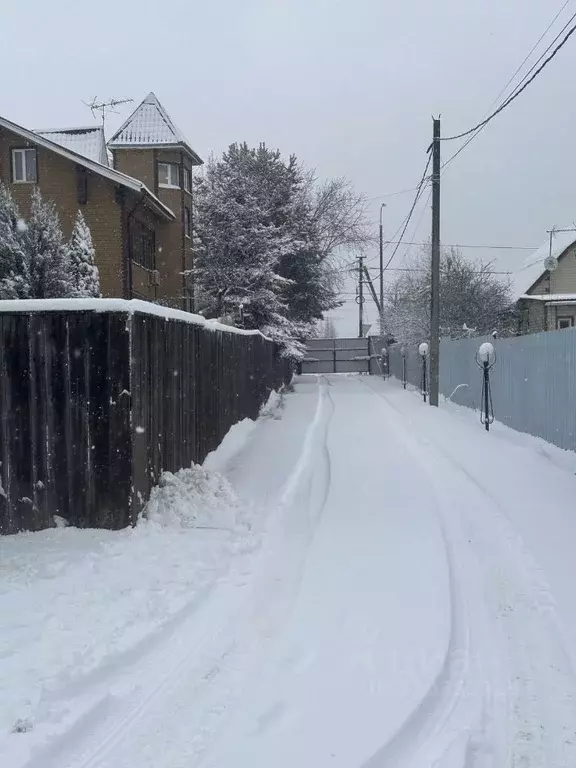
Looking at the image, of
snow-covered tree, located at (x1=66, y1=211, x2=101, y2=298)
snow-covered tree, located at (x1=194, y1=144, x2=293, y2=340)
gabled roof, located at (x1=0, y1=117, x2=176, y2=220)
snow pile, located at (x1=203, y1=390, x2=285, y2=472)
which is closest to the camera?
snow pile, located at (x1=203, y1=390, x2=285, y2=472)

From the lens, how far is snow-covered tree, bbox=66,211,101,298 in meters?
16.8

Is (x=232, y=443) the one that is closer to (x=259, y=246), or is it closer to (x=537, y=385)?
(x=537, y=385)

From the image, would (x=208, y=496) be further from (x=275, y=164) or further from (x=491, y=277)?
(x=491, y=277)

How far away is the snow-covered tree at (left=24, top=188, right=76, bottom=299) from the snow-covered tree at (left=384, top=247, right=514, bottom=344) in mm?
17500

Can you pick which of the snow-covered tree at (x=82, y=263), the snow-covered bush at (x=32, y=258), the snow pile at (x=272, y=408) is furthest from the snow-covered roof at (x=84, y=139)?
the snow pile at (x=272, y=408)

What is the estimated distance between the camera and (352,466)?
8703 millimetres

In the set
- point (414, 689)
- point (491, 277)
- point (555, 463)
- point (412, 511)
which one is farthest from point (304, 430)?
point (491, 277)

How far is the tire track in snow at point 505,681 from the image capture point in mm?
2738

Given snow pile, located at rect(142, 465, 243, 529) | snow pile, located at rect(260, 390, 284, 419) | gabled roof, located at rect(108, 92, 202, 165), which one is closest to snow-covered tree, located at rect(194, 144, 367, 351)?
gabled roof, located at rect(108, 92, 202, 165)

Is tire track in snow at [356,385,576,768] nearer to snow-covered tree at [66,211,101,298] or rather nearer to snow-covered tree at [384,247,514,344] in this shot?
snow-covered tree at [66,211,101,298]

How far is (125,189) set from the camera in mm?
21250

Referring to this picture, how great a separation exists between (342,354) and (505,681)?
141 feet

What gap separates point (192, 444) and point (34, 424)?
2468 mm

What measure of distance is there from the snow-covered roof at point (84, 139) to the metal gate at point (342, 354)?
2367 cm
